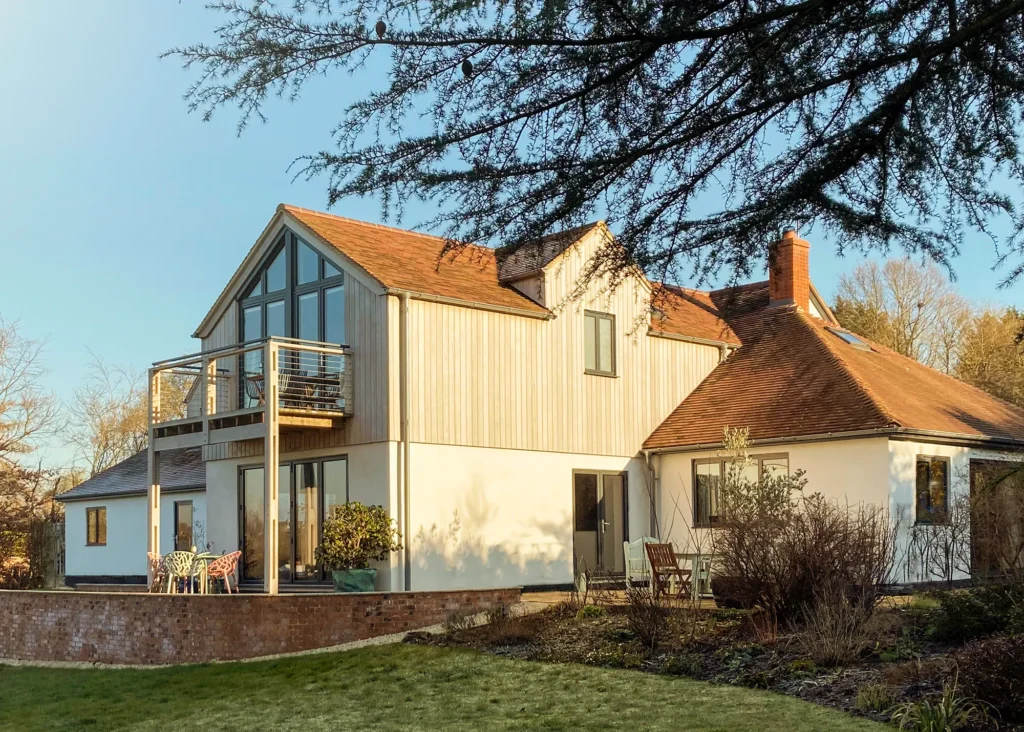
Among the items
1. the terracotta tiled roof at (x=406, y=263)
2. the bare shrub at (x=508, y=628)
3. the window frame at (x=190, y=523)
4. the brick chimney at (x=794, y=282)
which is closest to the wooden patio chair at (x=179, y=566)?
the terracotta tiled roof at (x=406, y=263)

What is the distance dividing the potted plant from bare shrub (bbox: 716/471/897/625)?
6691mm

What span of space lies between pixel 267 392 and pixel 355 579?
318 cm

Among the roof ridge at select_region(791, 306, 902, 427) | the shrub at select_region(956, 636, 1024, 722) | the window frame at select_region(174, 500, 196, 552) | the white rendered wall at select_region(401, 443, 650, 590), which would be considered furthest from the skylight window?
the shrub at select_region(956, 636, 1024, 722)

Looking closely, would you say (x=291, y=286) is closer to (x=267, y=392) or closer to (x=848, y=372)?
(x=267, y=392)

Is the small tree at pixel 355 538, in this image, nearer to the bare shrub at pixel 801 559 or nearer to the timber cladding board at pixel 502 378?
the timber cladding board at pixel 502 378

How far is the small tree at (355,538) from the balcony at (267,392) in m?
1.74

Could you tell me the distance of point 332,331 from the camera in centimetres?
1984

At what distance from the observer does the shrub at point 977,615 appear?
11078 mm

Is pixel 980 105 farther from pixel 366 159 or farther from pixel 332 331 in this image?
pixel 332 331

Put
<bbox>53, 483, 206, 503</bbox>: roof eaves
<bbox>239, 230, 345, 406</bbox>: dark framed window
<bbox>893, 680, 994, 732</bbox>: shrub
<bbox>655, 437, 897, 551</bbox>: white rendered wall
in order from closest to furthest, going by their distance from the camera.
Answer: <bbox>893, 680, 994, 732</bbox>: shrub
<bbox>655, 437, 897, 551</bbox>: white rendered wall
<bbox>239, 230, 345, 406</bbox>: dark framed window
<bbox>53, 483, 206, 503</bbox>: roof eaves

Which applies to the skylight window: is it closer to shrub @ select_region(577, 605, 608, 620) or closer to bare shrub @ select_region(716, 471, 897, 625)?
shrub @ select_region(577, 605, 608, 620)

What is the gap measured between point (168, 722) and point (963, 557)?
13370 millimetres

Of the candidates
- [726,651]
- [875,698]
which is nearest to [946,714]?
[875,698]

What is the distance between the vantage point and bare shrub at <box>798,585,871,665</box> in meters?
10.6
